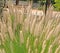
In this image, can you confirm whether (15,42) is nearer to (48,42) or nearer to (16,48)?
(16,48)

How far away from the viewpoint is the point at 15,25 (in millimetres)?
2332

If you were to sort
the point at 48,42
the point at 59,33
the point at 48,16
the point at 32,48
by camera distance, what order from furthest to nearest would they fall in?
the point at 48,16, the point at 59,33, the point at 48,42, the point at 32,48

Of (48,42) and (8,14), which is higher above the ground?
(8,14)

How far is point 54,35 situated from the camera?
212 cm

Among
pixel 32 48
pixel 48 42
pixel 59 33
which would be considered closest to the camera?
pixel 32 48

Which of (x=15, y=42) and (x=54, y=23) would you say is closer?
(x=15, y=42)

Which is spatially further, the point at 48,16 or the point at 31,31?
the point at 48,16

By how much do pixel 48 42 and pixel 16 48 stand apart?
Result: 0.26 metres

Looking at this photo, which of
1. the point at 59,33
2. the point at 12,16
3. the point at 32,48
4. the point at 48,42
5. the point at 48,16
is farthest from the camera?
the point at 12,16

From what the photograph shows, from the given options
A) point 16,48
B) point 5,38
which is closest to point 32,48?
point 16,48

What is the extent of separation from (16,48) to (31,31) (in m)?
0.17

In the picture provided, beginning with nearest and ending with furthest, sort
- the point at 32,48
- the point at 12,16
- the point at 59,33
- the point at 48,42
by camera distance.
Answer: the point at 32,48
the point at 48,42
the point at 59,33
the point at 12,16

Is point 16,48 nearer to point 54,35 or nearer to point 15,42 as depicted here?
point 15,42

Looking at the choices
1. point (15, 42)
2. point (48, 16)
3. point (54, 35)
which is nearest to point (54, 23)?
point (48, 16)
